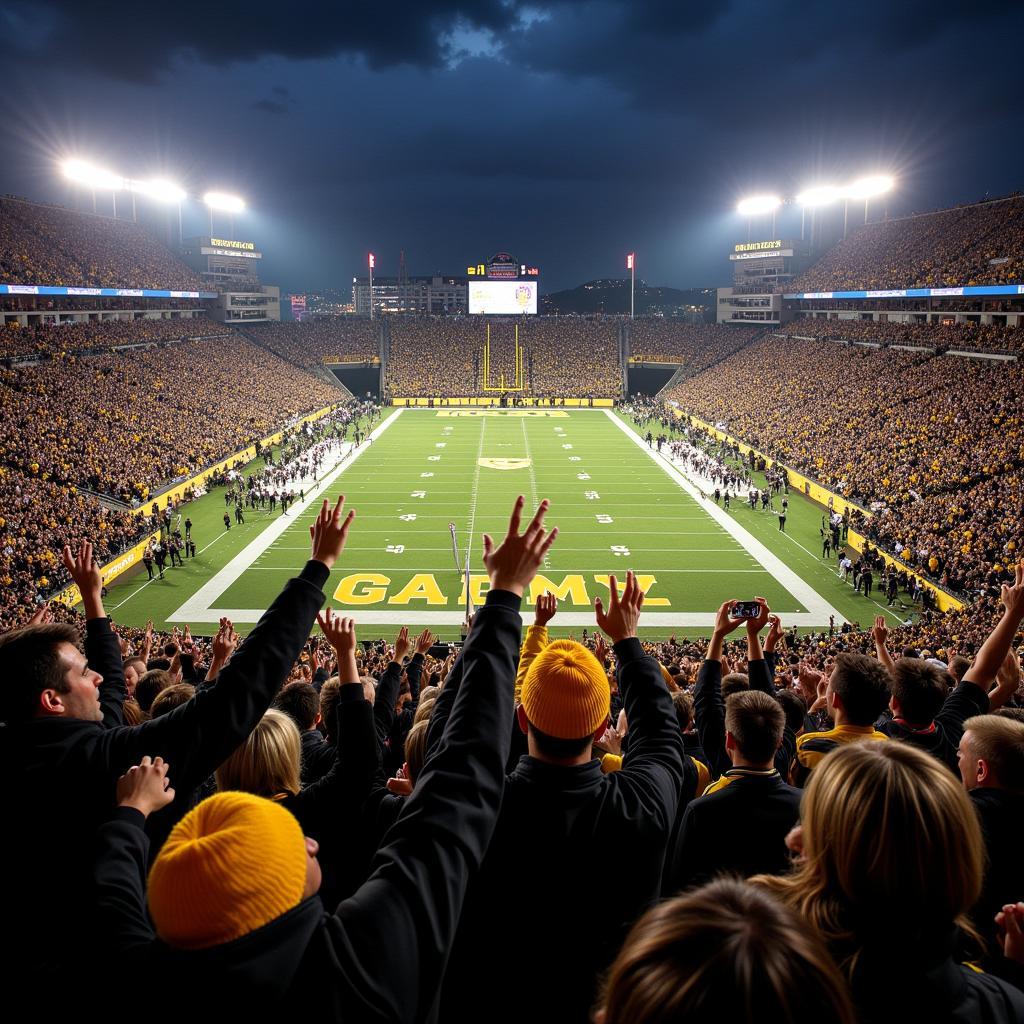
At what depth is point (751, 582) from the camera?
76.8 ft

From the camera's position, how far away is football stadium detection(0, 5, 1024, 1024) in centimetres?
166

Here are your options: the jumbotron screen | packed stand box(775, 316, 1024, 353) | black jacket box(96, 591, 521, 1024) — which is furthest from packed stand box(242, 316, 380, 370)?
black jacket box(96, 591, 521, 1024)

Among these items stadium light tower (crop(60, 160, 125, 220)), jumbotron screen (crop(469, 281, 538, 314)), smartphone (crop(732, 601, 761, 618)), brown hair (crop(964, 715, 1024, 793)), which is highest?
stadium light tower (crop(60, 160, 125, 220))

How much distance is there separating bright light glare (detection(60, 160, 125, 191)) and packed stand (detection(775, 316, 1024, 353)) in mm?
54255

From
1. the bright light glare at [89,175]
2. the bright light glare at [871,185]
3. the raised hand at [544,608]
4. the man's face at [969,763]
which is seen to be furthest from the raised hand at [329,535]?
the bright light glare at [871,185]

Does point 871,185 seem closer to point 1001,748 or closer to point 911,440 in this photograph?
point 911,440

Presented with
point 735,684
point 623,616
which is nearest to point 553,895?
point 623,616

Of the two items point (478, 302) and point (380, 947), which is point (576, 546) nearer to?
point (380, 947)

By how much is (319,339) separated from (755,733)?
260 feet

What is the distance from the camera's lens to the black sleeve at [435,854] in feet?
5.26

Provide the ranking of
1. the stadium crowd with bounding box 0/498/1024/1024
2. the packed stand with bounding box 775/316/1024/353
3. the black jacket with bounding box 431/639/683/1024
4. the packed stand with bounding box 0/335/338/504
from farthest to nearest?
the packed stand with bounding box 775/316/1024/353 < the packed stand with bounding box 0/335/338/504 < the black jacket with bounding box 431/639/683/1024 < the stadium crowd with bounding box 0/498/1024/1024

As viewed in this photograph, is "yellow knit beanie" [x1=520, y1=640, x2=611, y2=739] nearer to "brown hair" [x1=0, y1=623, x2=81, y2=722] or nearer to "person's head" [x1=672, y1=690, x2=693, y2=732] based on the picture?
"brown hair" [x1=0, y1=623, x2=81, y2=722]

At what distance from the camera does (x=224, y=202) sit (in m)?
79.3

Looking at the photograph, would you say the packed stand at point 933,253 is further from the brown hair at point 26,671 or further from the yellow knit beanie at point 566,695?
the brown hair at point 26,671
